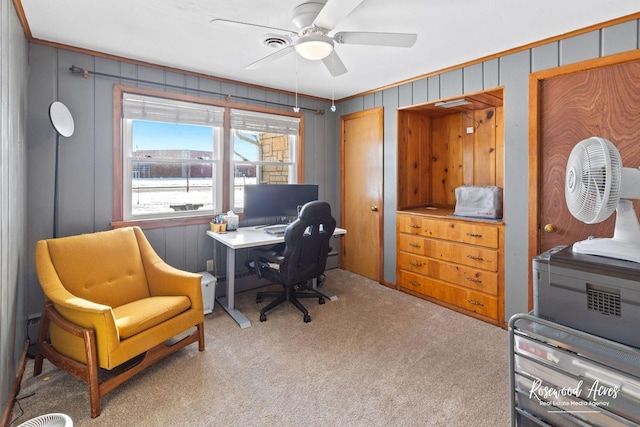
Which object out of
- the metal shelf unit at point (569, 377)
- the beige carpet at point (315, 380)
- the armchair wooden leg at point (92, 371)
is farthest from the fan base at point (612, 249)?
the armchair wooden leg at point (92, 371)

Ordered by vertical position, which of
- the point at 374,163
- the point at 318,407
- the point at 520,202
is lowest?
the point at 318,407

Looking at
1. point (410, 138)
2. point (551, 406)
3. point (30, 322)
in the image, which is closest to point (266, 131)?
point (410, 138)

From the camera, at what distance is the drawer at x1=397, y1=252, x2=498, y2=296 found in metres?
2.96

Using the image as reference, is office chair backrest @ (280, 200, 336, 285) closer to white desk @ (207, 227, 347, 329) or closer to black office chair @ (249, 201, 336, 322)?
black office chair @ (249, 201, 336, 322)

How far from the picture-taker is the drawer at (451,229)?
9.64ft

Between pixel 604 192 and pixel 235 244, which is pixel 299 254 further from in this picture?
pixel 604 192

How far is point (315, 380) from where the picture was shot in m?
2.10

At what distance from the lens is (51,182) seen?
261 centimetres

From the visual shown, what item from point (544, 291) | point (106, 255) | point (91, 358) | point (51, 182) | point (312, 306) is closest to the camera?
point (544, 291)

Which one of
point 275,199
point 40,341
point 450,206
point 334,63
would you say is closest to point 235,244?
point 275,199

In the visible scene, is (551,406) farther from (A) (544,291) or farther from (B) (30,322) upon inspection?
(B) (30,322)

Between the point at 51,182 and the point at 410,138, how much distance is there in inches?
136

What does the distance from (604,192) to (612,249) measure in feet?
0.79

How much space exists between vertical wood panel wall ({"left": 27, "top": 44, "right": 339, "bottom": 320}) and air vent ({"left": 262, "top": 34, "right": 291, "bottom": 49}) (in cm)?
113
